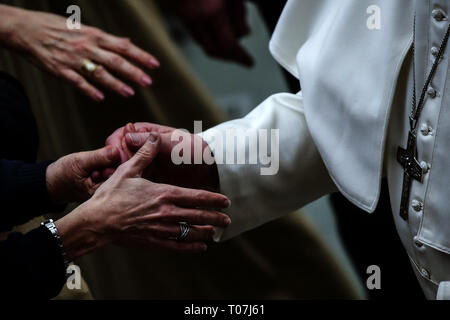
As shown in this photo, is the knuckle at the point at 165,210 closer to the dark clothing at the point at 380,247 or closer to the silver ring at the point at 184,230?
the silver ring at the point at 184,230

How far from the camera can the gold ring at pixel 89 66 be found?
1.24m

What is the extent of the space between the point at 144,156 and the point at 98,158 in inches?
3.0

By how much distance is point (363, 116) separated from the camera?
0.89 m

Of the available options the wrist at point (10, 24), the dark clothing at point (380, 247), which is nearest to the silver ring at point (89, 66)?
the wrist at point (10, 24)

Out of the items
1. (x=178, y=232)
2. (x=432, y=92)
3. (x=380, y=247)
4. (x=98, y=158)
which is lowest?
(x=380, y=247)

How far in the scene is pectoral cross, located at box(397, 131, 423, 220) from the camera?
851mm

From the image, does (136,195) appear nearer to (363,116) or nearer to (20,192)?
(20,192)

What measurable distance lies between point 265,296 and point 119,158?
2.31ft

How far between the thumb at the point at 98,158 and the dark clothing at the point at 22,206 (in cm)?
6

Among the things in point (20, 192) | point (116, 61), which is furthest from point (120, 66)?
point (20, 192)

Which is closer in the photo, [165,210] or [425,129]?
[425,129]

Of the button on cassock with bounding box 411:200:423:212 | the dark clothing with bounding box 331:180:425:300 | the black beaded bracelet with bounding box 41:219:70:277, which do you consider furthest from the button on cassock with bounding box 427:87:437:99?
the dark clothing with bounding box 331:180:425:300

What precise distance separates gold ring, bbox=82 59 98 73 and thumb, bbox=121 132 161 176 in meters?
0.29

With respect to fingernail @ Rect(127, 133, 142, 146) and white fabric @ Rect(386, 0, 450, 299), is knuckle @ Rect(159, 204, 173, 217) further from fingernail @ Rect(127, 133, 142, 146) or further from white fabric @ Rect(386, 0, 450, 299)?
white fabric @ Rect(386, 0, 450, 299)
